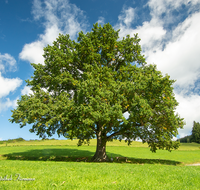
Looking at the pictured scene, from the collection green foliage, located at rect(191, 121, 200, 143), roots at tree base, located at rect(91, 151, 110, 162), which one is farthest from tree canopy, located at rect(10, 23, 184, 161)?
green foliage, located at rect(191, 121, 200, 143)

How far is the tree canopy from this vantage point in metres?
17.7

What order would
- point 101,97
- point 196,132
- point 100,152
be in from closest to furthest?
point 101,97 → point 100,152 → point 196,132

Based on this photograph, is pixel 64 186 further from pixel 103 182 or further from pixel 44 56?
pixel 44 56

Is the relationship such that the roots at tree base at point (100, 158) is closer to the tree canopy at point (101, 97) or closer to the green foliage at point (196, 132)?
the tree canopy at point (101, 97)

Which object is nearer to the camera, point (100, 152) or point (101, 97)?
point (101, 97)

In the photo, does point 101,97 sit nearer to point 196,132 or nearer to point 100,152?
point 100,152

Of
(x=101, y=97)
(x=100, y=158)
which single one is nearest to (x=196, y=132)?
(x=100, y=158)

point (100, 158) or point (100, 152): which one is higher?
point (100, 152)

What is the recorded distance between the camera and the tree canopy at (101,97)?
17.7 metres

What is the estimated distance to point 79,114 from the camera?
18.1 metres

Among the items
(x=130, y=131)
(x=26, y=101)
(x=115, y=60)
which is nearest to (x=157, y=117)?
(x=130, y=131)

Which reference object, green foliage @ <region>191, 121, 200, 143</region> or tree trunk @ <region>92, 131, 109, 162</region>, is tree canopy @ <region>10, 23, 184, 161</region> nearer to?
tree trunk @ <region>92, 131, 109, 162</region>

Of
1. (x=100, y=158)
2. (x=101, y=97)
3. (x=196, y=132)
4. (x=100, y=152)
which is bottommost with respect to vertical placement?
(x=100, y=158)

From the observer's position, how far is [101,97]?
1795cm
